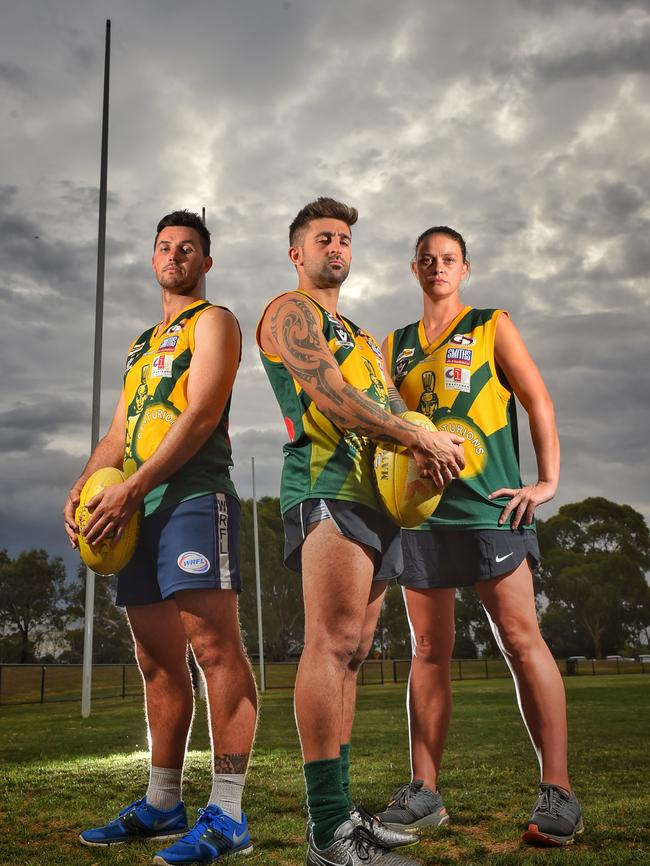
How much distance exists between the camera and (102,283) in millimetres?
13789

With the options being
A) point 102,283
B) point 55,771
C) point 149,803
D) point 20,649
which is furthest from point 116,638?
point 149,803

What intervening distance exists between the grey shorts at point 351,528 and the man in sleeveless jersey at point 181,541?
45 centimetres

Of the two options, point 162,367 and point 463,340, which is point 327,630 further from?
point 463,340

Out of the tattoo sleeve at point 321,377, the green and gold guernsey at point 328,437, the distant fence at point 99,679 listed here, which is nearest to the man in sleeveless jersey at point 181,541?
the green and gold guernsey at point 328,437

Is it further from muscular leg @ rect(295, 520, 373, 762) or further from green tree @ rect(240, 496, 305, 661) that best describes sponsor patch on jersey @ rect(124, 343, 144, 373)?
green tree @ rect(240, 496, 305, 661)

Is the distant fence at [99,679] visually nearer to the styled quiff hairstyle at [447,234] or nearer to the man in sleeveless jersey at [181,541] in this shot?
the man in sleeveless jersey at [181,541]

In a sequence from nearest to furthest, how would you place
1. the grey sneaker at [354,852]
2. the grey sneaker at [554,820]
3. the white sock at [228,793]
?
the grey sneaker at [354,852] < the white sock at [228,793] < the grey sneaker at [554,820]

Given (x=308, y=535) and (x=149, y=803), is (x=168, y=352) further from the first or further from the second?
(x=149, y=803)

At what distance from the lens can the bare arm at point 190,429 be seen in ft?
11.8

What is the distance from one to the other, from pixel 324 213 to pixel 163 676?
7.44ft

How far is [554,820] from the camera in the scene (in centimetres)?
360

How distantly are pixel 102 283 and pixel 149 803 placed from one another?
36.9ft

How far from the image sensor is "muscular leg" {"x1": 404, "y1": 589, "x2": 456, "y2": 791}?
4094 mm

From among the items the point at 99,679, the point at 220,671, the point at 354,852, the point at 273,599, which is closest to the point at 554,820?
the point at 354,852
